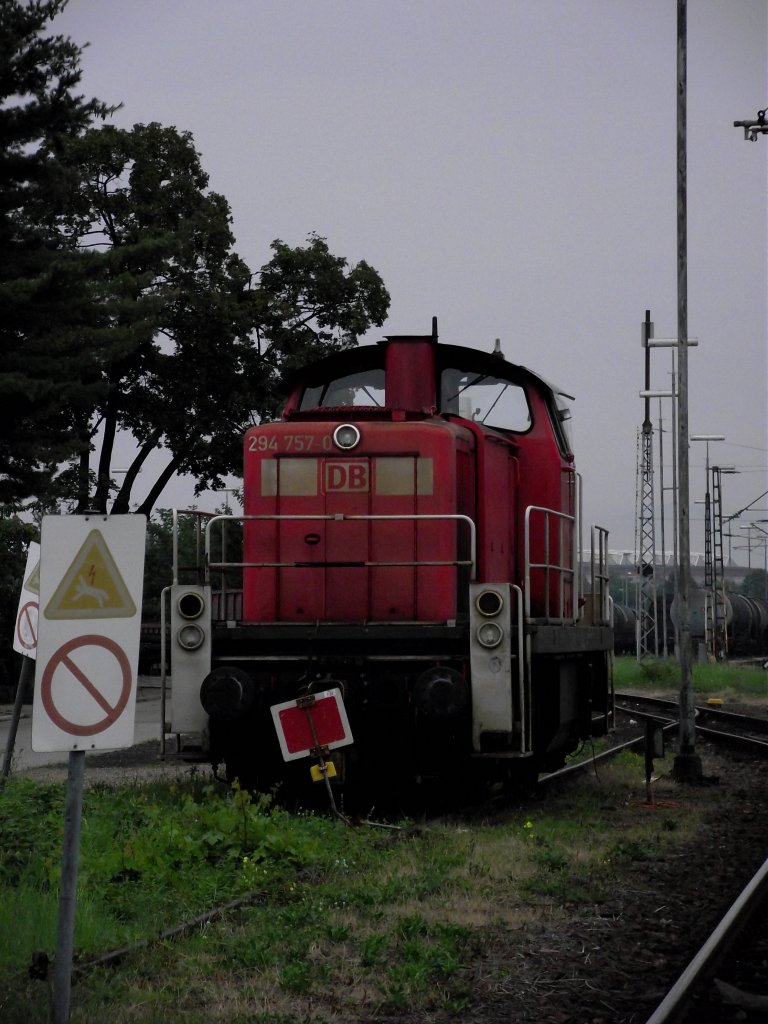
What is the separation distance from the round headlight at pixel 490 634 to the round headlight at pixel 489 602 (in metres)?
0.09

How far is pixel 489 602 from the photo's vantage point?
995cm

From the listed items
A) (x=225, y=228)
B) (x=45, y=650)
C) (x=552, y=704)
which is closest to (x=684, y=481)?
(x=552, y=704)

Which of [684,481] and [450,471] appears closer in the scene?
[450,471]

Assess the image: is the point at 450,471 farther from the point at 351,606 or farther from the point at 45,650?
the point at 45,650

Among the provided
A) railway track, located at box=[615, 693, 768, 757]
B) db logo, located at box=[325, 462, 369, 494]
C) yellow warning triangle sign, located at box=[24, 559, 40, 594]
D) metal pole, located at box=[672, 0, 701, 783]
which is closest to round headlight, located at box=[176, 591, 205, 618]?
db logo, located at box=[325, 462, 369, 494]

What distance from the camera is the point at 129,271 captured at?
79.9 ft

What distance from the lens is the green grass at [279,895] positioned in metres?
5.80

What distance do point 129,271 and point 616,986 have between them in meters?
19.9

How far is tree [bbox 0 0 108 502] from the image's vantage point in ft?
66.3

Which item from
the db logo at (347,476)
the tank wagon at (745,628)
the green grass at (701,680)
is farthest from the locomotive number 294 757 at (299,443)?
the tank wagon at (745,628)

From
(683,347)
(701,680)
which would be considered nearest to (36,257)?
(683,347)

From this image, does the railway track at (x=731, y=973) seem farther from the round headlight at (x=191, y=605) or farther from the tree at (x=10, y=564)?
the tree at (x=10, y=564)

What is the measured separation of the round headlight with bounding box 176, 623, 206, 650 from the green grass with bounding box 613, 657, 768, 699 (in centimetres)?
2443

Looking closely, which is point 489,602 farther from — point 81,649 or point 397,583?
point 81,649
